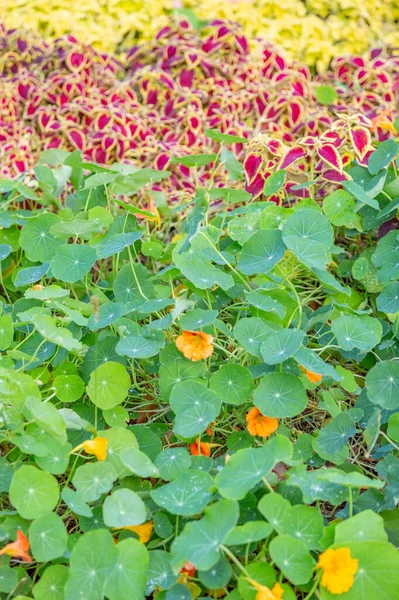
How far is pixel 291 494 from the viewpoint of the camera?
4.41ft

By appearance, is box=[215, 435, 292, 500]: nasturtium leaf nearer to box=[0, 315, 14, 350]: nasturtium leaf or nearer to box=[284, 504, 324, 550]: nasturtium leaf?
box=[284, 504, 324, 550]: nasturtium leaf

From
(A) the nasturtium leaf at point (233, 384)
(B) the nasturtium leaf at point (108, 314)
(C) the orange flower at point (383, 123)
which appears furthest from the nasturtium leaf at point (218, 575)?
(C) the orange flower at point (383, 123)

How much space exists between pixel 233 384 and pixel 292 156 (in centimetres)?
79

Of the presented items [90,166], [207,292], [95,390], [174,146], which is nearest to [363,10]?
Result: [174,146]

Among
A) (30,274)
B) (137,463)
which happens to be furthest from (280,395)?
(30,274)

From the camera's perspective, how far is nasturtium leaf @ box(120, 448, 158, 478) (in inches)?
52.1

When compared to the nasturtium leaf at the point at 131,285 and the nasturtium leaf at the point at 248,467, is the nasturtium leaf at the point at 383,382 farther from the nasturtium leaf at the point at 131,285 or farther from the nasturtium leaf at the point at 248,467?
the nasturtium leaf at the point at 131,285

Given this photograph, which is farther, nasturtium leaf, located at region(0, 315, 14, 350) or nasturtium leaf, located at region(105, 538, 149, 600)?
nasturtium leaf, located at region(0, 315, 14, 350)

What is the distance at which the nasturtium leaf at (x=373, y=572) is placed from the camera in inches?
45.2

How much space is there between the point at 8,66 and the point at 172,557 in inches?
92.9

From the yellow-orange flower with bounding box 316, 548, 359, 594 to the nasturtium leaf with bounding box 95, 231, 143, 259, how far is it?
859 millimetres

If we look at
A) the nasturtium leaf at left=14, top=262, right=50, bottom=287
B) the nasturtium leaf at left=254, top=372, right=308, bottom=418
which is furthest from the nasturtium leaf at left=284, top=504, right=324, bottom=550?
the nasturtium leaf at left=14, top=262, right=50, bottom=287

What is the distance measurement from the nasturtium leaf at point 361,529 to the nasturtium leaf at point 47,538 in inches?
19.0

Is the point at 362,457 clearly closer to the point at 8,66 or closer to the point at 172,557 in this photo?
the point at 172,557
